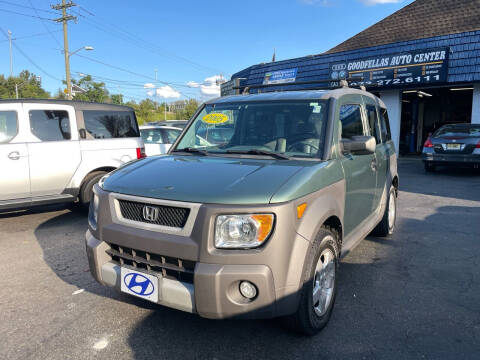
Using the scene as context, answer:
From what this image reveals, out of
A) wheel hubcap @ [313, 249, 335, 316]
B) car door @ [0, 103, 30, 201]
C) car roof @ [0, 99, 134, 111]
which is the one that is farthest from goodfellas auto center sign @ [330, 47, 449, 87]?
wheel hubcap @ [313, 249, 335, 316]

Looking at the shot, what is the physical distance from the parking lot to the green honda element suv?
0.36 m

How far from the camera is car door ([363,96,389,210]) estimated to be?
4.39 meters

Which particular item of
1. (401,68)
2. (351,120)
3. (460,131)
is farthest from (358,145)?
(401,68)

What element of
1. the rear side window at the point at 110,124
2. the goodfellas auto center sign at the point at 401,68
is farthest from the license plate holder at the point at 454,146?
the rear side window at the point at 110,124

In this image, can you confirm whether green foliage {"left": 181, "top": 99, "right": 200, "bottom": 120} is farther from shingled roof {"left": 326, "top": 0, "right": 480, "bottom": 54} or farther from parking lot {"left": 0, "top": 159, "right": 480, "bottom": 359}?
parking lot {"left": 0, "top": 159, "right": 480, "bottom": 359}

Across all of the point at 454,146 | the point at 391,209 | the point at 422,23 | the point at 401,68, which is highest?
the point at 422,23

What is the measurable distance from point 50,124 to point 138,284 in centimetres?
425

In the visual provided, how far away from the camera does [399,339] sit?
2.83 metres

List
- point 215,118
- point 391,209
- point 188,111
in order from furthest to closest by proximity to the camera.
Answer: point 188,111
point 391,209
point 215,118

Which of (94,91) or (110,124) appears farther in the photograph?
(94,91)

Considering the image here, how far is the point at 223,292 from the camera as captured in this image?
232 centimetres

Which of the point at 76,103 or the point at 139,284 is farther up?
the point at 76,103

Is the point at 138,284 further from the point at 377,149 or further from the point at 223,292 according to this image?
the point at 377,149

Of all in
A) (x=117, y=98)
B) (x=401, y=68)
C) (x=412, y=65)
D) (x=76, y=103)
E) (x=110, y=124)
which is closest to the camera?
(x=76, y=103)
